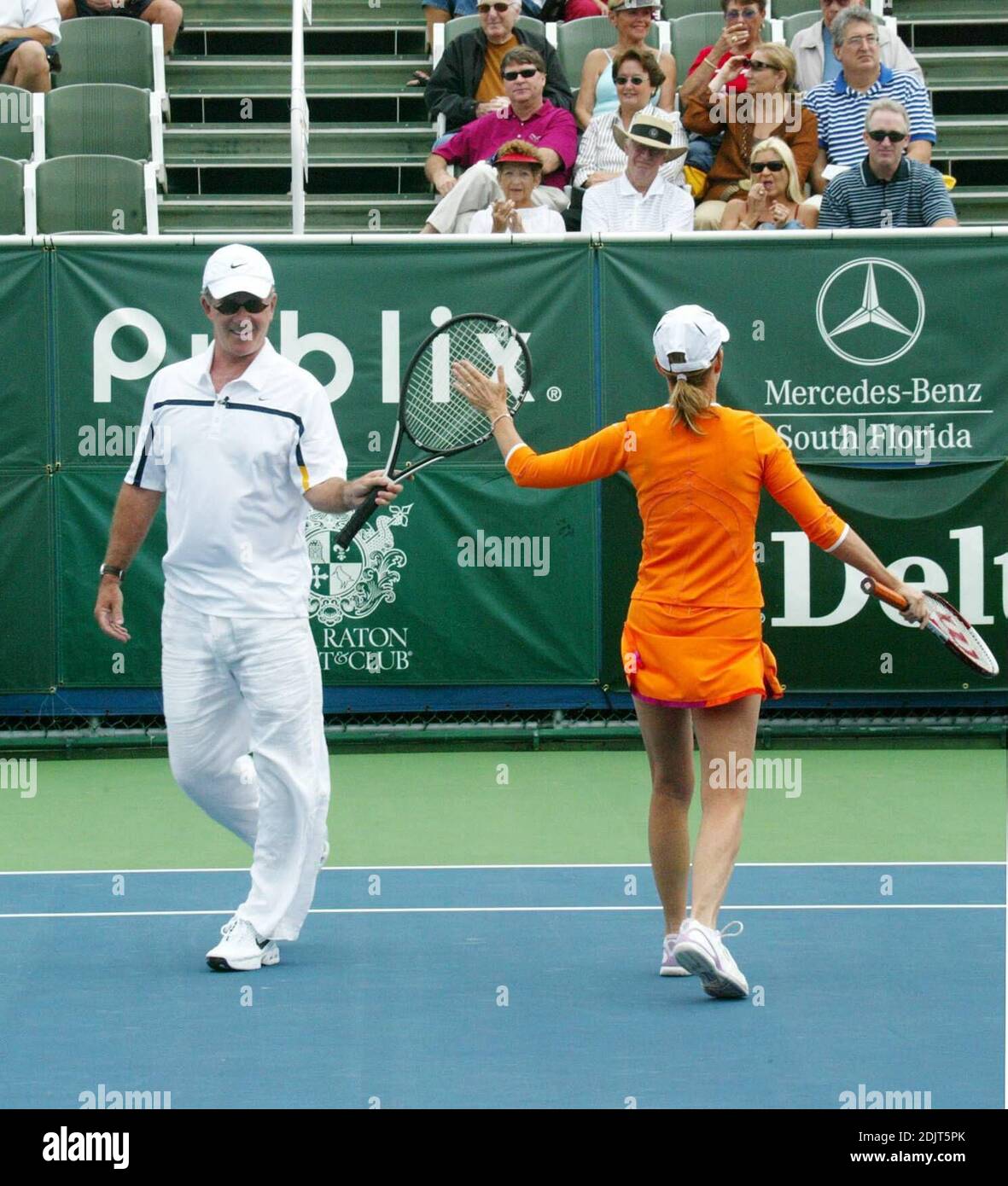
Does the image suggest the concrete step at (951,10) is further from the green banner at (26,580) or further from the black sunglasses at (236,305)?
the black sunglasses at (236,305)

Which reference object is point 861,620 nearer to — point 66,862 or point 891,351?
point 891,351

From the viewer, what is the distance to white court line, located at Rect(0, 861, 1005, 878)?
741 centimetres

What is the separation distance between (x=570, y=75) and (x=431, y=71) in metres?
0.93

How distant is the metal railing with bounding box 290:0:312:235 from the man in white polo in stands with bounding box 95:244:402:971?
5.41 m

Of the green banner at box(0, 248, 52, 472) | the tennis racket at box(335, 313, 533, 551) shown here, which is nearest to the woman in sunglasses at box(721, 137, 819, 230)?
the tennis racket at box(335, 313, 533, 551)

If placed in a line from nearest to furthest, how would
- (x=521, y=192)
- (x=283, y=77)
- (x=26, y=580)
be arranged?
(x=26, y=580) → (x=521, y=192) → (x=283, y=77)

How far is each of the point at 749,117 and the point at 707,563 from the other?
6.64 metres

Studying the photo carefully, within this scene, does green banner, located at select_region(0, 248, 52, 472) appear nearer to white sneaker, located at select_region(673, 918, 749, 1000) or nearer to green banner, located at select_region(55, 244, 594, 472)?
green banner, located at select_region(55, 244, 594, 472)

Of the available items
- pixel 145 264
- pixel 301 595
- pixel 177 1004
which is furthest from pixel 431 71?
pixel 177 1004

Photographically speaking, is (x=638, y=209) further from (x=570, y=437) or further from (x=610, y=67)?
(x=610, y=67)

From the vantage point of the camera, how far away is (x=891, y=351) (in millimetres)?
9992

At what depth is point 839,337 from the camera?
998cm

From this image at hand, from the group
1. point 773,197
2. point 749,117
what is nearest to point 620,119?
point 749,117
